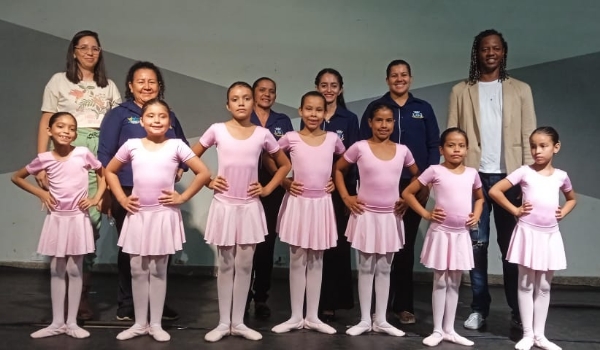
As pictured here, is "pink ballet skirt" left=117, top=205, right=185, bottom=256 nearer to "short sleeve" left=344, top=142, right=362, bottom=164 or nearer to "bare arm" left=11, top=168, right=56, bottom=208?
"bare arm" left=11, top=168, right=56, bottom=208

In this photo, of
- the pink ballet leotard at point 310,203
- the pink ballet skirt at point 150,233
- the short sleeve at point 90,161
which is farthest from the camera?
the pink ballet leotard at point 310,203

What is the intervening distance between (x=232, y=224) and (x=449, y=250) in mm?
1133

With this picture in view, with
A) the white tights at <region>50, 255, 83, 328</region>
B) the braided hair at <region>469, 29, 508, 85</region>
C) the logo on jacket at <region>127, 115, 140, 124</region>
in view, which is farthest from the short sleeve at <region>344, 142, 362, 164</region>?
the white tights at <region>50, 255, 83, 328</region>

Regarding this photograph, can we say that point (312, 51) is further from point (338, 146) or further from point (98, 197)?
point (98, 197)

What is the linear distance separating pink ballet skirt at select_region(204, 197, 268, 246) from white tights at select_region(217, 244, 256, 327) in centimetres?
7

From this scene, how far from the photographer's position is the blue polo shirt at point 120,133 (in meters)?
3.31

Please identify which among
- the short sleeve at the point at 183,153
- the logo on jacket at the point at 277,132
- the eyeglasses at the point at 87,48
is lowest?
the short sleeve at the point at 183,153

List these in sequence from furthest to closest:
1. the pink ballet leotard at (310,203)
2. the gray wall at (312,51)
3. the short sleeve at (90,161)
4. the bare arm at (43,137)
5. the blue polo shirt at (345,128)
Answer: the gray wall at (312,51) < the blue polo shirt at (345,128) < the bare arm at (43,137) < the pink ballet leotard at (310,203) < the short sleeve at (90,161)

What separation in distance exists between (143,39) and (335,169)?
2086 millimetres

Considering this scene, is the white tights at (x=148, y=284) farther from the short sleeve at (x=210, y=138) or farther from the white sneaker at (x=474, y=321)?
the white sneaker at (x=474, y=321)

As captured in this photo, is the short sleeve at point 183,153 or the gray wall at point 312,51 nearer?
the short sleeve at point 183,153

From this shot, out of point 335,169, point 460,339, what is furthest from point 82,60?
point 460,339

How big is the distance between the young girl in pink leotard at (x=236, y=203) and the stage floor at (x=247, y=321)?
0.19 metres

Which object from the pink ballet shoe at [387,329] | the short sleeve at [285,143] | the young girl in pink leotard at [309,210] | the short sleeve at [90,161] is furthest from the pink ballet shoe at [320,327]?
the short sleeve at [90,161]
